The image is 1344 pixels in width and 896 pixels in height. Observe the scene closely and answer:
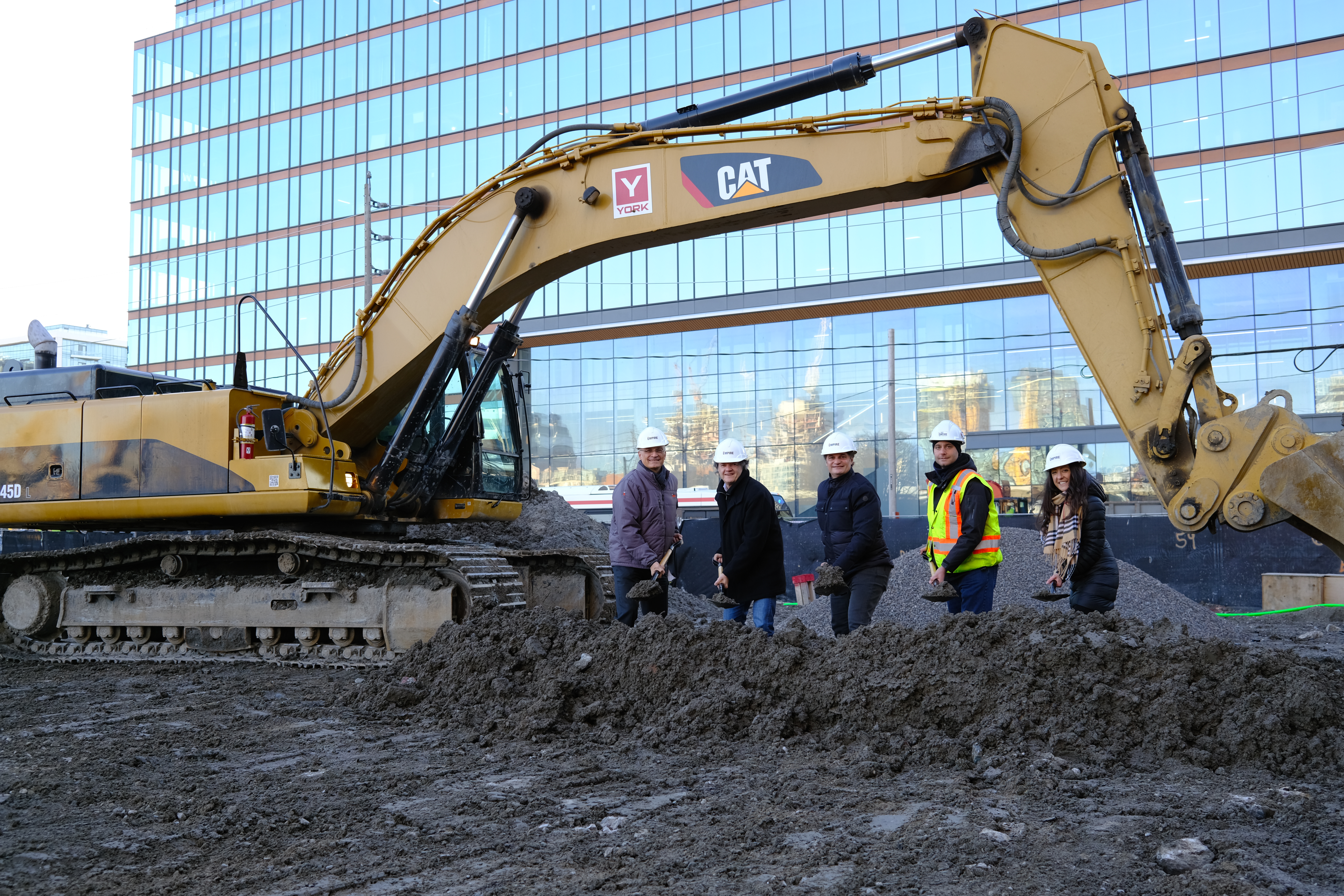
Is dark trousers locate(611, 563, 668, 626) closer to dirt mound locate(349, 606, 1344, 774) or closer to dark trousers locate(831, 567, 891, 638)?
dirt mound locate(349, 606, 1344, 774)

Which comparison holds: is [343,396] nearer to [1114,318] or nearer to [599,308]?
[1114,318]

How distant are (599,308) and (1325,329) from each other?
73.8ft

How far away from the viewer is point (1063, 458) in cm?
671

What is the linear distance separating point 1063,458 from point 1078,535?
0.56m

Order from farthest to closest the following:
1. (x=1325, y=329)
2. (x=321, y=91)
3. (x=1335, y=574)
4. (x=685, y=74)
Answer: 1. (x=321, y=91)
2. (x=685, y=74)
3. (x=1325, y=329)
4. (x=1335, y=574)

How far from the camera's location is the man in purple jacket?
7633 millimetres

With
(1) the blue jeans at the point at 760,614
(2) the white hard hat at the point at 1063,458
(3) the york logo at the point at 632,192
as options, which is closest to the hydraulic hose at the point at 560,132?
(3) the york logo at the point at 632,192

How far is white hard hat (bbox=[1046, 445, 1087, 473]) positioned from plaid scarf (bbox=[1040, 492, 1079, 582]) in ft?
0.67

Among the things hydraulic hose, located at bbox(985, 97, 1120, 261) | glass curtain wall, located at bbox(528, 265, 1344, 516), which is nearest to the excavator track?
hydraulic hose, located at bbox(985, 97, 1120, 261)

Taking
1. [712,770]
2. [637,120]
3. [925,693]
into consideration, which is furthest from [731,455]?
[637,120]

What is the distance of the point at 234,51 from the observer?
150ft

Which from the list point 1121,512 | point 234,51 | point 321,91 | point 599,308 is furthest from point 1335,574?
point 234,51

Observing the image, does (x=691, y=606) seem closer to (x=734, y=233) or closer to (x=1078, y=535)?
(x=1078, y=535)

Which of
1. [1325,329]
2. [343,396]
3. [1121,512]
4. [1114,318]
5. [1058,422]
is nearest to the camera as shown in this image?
[1114,318]
